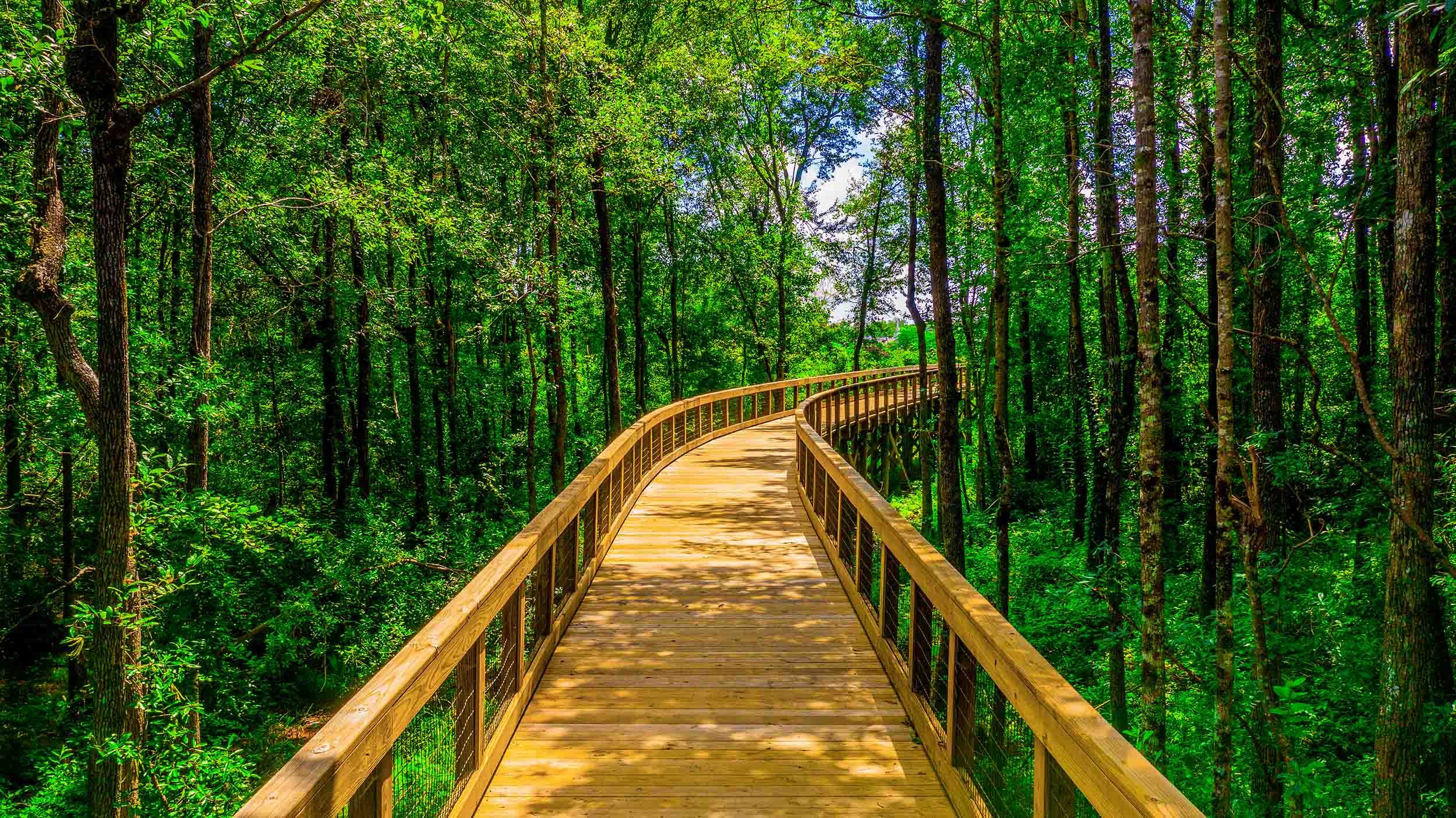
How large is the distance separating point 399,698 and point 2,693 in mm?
17685

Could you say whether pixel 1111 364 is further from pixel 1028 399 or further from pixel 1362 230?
pixel 1028 399

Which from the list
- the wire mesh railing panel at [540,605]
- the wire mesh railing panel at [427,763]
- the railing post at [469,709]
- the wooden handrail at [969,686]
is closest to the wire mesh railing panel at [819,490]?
the wooden handrail at [969,686]

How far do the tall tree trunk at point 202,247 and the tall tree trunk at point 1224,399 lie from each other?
11441mm

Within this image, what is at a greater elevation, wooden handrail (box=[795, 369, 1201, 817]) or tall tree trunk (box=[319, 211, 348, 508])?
tall tree trunk (box=[319, 211, 348, 508])

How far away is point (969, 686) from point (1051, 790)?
3.01ft

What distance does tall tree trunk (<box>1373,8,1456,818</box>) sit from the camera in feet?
15.4

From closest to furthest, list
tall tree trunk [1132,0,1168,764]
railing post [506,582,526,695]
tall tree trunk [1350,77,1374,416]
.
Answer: railing post [506,582,526,695]
tall tree trunk [1132,0,1168,764]
tall tree trunk [1350,77,1374,416]

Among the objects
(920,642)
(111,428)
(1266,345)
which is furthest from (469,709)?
(1266,345)

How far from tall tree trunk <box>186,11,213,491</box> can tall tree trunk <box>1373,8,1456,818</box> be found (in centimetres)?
1245

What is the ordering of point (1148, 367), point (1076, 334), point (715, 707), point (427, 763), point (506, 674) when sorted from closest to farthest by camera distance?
point (427, 763)
point (506, 674)
point (715, 707)
point (1148, 367)
point (1076, 334)

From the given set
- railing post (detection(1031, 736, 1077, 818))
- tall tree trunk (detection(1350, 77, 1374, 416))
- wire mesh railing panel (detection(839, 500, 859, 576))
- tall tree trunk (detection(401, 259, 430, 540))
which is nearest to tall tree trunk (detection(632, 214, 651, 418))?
tall tree trunk (detection(401, 259, 430, 540))

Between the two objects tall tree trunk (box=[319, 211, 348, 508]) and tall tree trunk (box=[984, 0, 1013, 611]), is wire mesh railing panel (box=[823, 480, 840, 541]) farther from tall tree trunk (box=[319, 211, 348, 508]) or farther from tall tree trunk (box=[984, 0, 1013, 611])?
tall tree trunk (box=[319, 211, 348, 508])

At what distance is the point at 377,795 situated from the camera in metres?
2.33

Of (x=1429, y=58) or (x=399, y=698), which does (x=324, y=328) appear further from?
(x=1429, y=58)
